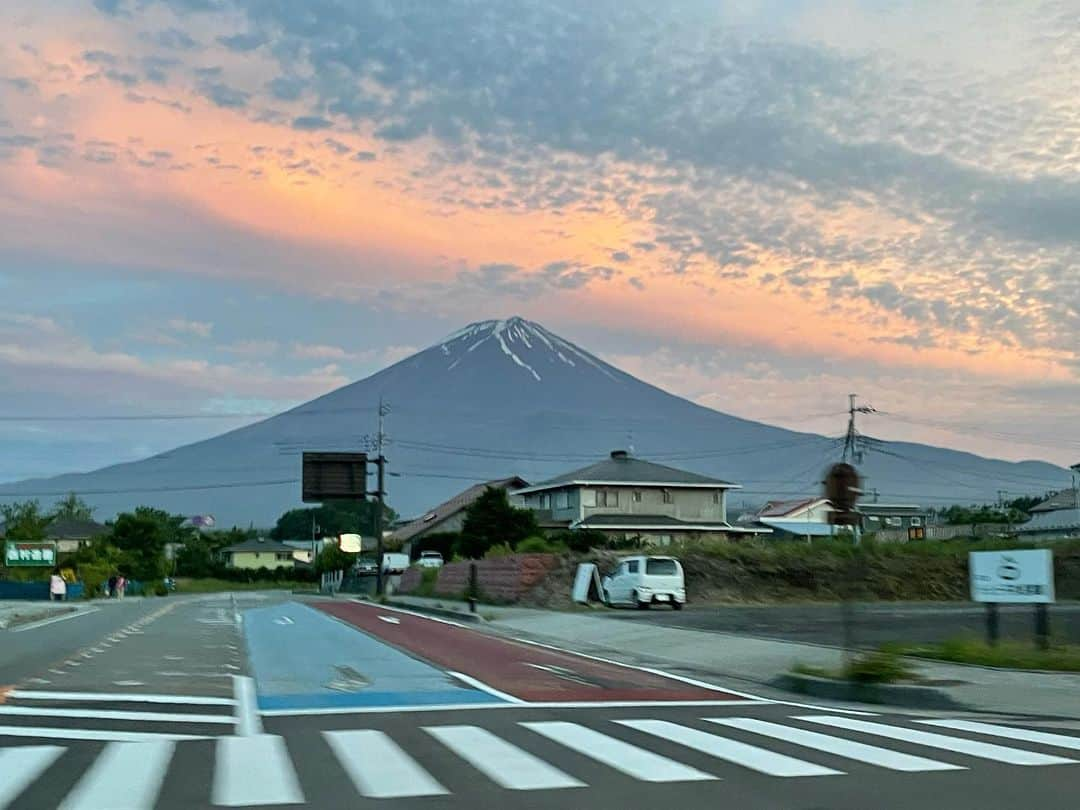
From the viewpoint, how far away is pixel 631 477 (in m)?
67.4

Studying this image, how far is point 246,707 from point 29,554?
63072 millimetres

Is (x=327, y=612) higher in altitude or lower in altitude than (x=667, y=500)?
lower

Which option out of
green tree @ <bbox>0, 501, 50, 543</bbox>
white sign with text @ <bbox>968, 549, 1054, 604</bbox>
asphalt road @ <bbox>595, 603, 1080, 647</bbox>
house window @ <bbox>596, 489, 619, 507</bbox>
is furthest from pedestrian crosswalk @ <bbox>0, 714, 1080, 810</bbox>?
green tree @ <bbox>0, 501, 50, 543</bbox>

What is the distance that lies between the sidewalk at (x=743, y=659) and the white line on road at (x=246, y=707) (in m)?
5.87

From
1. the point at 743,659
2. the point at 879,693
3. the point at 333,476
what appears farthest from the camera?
the point at 333,476

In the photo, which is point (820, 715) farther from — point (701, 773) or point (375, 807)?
point (375, 807)

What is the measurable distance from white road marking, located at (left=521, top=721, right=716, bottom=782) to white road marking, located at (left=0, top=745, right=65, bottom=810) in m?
3.87

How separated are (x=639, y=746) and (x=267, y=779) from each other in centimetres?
304

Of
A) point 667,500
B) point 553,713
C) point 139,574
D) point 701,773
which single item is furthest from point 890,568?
point 139,574

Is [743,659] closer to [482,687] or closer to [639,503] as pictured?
[482,687]

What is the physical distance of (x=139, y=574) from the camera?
294 feet

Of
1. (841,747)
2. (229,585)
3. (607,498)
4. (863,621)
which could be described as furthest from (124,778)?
(229,585)

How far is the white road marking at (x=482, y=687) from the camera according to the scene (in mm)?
13547

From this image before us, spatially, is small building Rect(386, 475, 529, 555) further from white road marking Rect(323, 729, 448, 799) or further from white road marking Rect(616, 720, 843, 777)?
white road marking Rect(323, 729, 448, 799)
